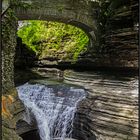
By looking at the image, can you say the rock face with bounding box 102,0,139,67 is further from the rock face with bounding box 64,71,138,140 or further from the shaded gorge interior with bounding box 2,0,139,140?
the rock face with bounding box 64,71,138,140

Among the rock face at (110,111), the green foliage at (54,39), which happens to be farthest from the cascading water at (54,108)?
the green foliage at (54,39)

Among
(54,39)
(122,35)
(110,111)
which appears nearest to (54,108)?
(110,111)

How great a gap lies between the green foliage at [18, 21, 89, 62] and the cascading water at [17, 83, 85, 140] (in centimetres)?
450

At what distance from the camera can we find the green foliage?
1747 centimetres

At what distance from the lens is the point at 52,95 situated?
12.4 meters

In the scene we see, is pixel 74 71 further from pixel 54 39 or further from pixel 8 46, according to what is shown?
pixel 8 46

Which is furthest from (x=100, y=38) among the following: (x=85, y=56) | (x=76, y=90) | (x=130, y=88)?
(x=130, y=88)

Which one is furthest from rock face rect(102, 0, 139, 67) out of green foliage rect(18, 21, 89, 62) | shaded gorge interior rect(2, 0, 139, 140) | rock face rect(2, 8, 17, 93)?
rock face rect(2, 8, 17, 93)

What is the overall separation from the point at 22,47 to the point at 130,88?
9296 mm

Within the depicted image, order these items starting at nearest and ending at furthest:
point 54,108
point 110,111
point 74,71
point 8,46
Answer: point 110,111
point 8,46
point 54,108
point 74,71

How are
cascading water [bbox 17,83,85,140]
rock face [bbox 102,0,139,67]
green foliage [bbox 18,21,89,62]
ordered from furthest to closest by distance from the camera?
green foliage [bbox 18,21,89,62], rock face [bbox 102,0,139,67], cascading water [bbox 17,83,85,140]

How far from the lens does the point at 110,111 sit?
990cm

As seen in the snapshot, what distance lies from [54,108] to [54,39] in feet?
26.6

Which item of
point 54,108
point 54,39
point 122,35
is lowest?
point 54,108
